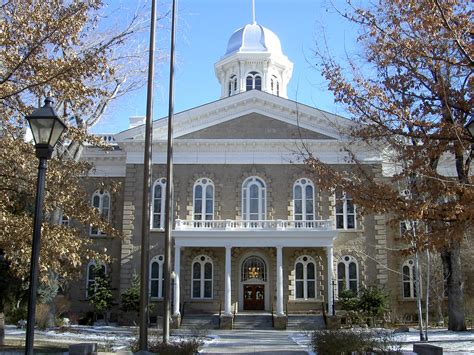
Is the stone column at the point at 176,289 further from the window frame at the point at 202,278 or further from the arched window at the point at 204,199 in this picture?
the arched window at the point at 204,199

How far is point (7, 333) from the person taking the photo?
2436 cm

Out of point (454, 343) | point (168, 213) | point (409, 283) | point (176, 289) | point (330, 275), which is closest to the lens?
point (168, 213)

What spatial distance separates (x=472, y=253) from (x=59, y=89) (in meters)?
26.4

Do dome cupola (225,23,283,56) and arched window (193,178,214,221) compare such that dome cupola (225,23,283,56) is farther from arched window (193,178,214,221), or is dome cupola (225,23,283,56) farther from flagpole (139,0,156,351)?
flagpole (139,0,156,351)

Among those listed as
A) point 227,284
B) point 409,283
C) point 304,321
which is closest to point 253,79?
point 227,284

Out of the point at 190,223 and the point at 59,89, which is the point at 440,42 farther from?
the point at 190,223

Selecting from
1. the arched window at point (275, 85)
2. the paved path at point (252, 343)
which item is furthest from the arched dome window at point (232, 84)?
the paved path at point (252, 343)

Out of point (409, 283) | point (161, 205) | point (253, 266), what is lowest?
point (409, 283)

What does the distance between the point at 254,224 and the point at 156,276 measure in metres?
6.49

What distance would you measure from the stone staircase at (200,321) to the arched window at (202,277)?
156cm

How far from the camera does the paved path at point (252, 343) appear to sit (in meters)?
19.2

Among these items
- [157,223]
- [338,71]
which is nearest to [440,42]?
[338,71]

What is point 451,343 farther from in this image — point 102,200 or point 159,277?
point 102,200

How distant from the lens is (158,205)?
35.7 m
